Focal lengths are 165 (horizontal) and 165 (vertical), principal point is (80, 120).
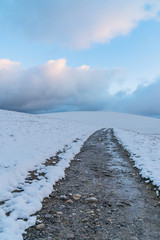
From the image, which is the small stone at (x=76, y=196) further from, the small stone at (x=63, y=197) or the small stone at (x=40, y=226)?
the small stone at (x=40, y=226)

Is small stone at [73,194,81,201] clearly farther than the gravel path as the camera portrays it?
Yes

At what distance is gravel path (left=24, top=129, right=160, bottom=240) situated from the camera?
336 centimetres

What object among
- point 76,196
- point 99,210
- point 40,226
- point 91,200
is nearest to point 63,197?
point 76,196

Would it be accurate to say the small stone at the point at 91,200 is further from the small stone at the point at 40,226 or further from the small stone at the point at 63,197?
the small stone at the point at 40,226

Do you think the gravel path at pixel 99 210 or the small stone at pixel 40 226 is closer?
the gravel path at pixel 99 210

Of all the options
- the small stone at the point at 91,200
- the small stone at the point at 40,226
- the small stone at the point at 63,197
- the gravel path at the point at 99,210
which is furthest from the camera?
the small stone at the point at 63,197

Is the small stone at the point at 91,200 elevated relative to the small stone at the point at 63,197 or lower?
elevated

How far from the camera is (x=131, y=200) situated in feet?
16.2

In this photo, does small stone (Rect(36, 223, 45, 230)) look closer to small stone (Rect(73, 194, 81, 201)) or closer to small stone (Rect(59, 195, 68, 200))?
small stone (Rect(59, 195, 68, 200))

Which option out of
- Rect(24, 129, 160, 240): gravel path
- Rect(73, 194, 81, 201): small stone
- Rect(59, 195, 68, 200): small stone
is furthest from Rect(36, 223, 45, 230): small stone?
Rect(73, 194, 81, 201): small stone

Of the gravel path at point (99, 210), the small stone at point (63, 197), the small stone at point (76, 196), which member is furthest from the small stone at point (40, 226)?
the small stone at point (76, 196)

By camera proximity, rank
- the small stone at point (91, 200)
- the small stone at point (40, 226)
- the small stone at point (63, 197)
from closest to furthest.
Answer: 1. the small stone at point (40, 226)
2. the small stone at point (91, 200)
3. the small stone at point (63, 197)

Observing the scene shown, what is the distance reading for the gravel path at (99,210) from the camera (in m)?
3.36

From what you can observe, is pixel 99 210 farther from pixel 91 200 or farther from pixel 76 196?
pixel 76 196
